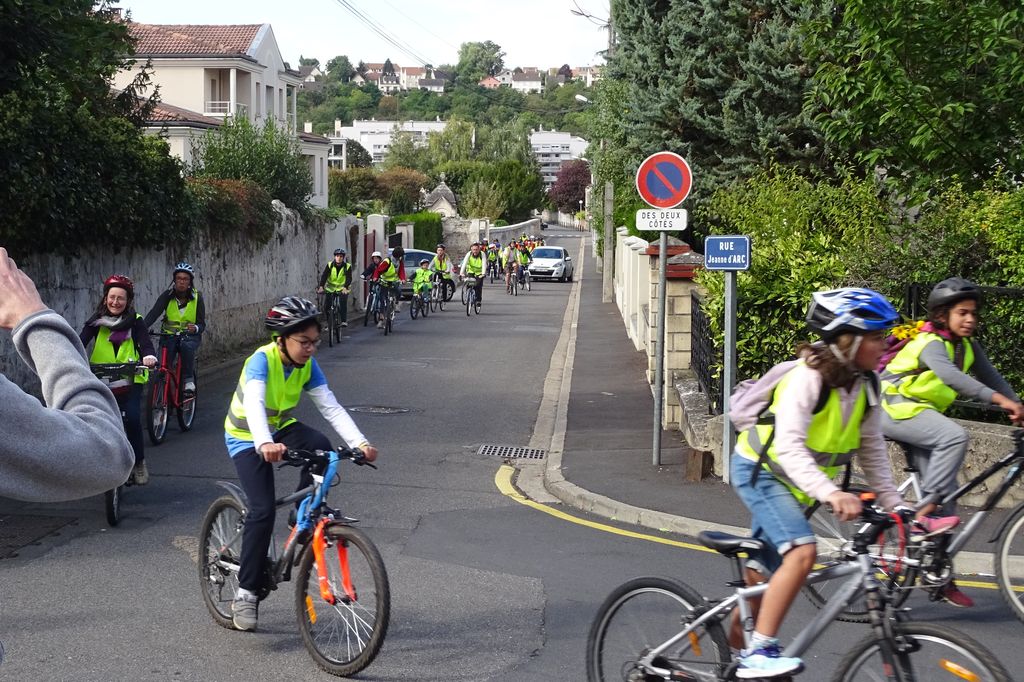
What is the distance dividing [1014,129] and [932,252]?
110 inches

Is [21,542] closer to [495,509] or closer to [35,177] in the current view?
[495,509]

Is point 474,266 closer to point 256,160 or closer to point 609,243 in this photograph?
point 256,160

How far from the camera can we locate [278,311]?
608 centimetres

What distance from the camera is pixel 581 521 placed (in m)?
9.17

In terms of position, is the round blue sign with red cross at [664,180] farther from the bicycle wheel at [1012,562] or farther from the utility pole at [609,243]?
the utility pole at [609,243]

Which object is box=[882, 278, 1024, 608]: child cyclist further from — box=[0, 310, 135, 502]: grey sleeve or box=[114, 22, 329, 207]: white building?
box=[114, 22, 329, 207]: white building

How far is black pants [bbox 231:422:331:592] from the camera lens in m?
6.06

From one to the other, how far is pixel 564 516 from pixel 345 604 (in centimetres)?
381

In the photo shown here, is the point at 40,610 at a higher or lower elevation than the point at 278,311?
lower

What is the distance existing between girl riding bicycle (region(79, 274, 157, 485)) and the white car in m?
43.7

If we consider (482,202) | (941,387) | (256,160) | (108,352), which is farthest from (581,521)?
(482,202)

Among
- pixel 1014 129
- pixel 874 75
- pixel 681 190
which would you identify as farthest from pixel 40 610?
pixel 1014 129

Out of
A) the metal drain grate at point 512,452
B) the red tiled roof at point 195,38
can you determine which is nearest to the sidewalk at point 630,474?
the metal drain grate at point 512,452

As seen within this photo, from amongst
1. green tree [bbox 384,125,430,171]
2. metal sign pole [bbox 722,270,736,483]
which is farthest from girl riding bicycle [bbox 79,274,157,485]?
green tree [bbox 384,125,430,171]
